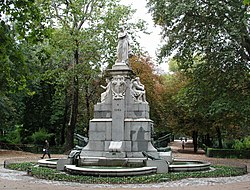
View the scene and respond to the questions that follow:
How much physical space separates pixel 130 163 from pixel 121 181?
3458 millimetres

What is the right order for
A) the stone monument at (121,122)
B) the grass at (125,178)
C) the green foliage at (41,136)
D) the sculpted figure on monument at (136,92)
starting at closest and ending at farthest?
the grass at (125,178), the stone monument at (121,122), the sculpted figure on monument at (136,92), the green foliage at (41,136)

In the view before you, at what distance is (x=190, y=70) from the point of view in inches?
1134

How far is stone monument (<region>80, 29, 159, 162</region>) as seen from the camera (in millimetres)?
17234

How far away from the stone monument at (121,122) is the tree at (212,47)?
7058 mm

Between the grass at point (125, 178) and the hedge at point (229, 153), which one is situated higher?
the hedge at point (229, 153)

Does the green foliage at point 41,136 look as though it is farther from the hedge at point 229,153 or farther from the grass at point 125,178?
the grass at point 125,178

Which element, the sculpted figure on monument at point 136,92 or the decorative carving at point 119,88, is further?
the sculpted figure on monument at point 136,92

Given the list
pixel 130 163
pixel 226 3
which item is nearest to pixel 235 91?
pixel 226 3

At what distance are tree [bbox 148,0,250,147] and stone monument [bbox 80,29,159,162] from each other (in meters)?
7.06

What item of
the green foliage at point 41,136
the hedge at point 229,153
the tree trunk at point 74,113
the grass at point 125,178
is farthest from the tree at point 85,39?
the grass at point 125,178

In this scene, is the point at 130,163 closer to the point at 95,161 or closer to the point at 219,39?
the point at 95,161

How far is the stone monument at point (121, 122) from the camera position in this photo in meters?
17.2

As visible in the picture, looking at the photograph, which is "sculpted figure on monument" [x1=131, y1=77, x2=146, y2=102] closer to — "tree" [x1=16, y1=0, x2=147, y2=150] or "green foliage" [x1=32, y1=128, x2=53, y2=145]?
"tree" [x1=16, y1=0, x2=147, y2=150]

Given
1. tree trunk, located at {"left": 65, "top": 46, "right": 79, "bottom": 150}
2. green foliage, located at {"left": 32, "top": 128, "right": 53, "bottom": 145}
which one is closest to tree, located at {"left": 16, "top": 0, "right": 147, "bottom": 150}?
tree trunk, located at {"left": 65, "top": 46, "right": 79, "bottom": 150}
